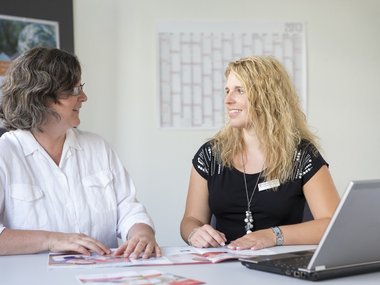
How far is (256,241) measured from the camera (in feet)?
6.15

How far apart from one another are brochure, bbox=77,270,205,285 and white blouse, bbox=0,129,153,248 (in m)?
0.63

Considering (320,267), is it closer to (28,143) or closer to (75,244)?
(75,244)

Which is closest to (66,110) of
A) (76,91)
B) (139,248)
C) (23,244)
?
(76,91)

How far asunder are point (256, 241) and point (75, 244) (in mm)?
551

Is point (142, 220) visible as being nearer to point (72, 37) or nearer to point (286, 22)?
point (72, 37)

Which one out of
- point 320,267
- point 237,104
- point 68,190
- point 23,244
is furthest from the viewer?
point 237,104

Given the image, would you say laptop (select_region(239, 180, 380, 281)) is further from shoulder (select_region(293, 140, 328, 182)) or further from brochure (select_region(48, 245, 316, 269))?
shoulder (select_region(293, 140, 328, 182))

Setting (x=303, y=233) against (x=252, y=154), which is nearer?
(x=303, y=233)

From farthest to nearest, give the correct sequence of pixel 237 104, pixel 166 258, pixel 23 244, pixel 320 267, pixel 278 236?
1. pixel 237 104
2. pixel 278 236
3. pixel 23 244
4. pixel 166 258
5. pixel 320 267

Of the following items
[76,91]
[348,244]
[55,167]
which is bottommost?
[348,244]

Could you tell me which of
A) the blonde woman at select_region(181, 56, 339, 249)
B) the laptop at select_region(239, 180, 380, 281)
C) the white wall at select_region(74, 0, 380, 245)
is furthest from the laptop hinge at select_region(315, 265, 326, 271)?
the white wall at select_region(74, 0, 380, 245)

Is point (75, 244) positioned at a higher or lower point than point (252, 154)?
lower

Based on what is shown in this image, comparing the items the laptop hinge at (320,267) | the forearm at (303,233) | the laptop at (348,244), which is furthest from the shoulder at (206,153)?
Result: the laptop hinge at (320,267)

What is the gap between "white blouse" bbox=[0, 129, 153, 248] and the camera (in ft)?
6.54
